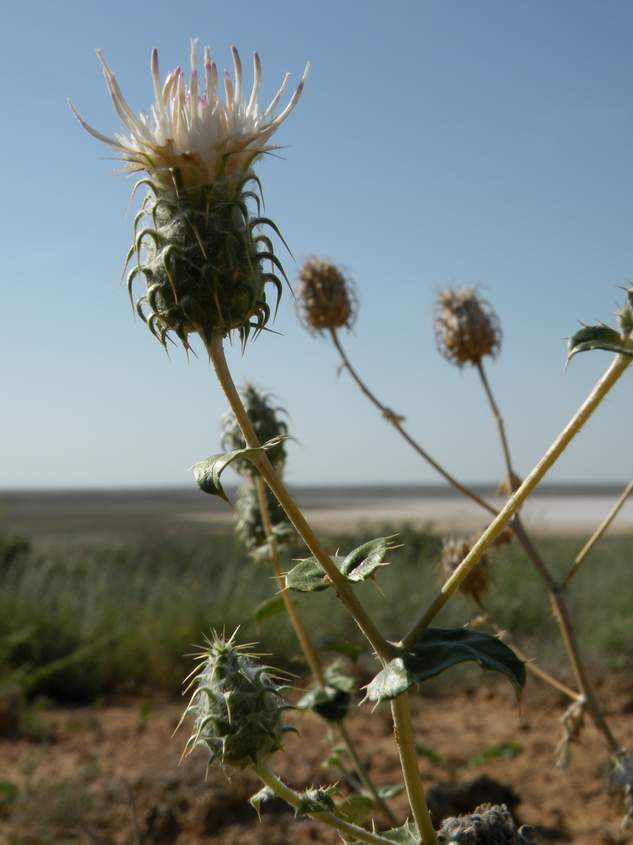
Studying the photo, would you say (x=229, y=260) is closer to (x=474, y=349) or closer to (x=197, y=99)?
(x=197, y=99)

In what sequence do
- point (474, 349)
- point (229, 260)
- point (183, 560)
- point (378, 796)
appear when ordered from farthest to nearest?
point (183, 560) → point (474, 349) → point (378, 796) → point (229, 260)

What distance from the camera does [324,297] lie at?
3.39 metres

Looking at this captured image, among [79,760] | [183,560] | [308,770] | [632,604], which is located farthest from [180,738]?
[183,560]

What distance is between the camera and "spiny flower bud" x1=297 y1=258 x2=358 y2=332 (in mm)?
3357

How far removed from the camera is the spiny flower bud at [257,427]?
109 inches

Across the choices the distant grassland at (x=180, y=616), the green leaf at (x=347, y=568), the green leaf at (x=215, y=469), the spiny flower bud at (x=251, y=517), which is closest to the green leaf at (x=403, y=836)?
the green leaf at (x=347, y=568)

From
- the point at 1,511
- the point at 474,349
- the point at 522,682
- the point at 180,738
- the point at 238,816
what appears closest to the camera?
the point at 522,682

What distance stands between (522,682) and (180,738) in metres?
5.65

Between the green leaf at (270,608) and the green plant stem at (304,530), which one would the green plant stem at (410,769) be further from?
the green leaf at (270,608)

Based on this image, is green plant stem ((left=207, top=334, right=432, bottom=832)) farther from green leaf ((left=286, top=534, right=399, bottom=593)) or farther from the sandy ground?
the sandy ground

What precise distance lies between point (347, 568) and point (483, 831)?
585 mm

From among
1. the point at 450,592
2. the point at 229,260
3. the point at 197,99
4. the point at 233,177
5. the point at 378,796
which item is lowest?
the point at 378,796

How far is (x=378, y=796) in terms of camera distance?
9.44 ft

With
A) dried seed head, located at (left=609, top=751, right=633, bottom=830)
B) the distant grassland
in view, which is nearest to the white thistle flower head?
dried seed head, located at (left=609, top=751, right=633, bottom=830)
